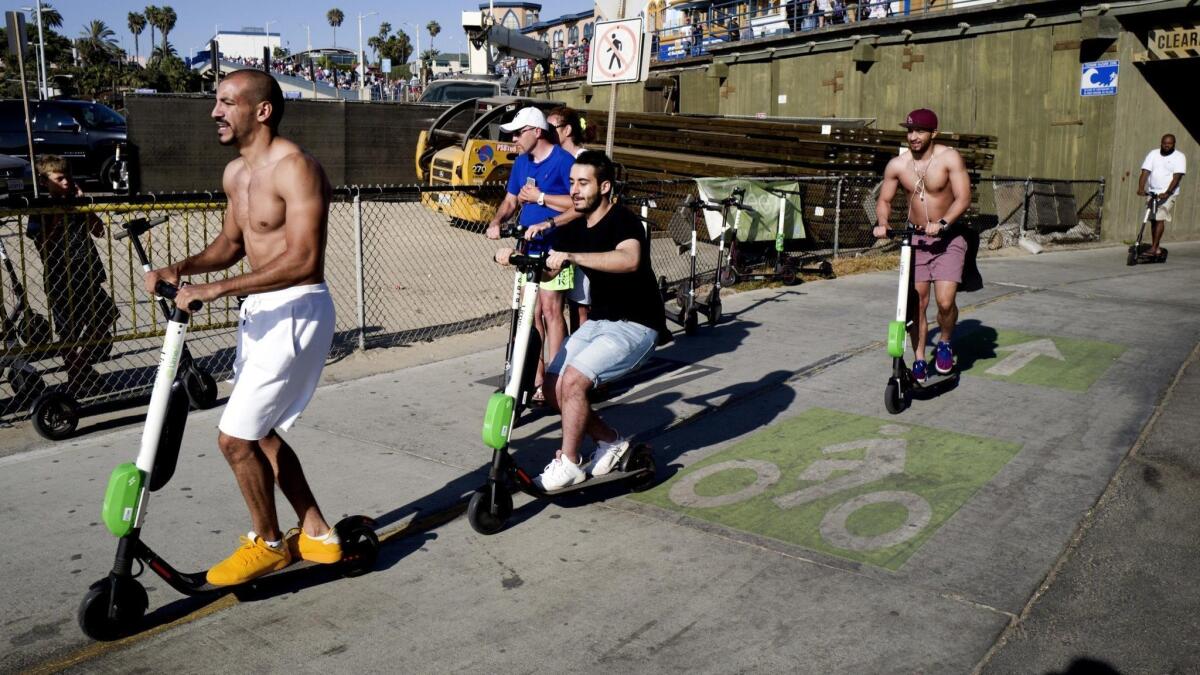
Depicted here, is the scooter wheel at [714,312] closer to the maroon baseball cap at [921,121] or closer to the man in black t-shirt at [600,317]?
the maroon baseball cap at [921,121]

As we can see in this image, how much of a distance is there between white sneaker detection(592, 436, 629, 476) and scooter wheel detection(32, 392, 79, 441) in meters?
3.34

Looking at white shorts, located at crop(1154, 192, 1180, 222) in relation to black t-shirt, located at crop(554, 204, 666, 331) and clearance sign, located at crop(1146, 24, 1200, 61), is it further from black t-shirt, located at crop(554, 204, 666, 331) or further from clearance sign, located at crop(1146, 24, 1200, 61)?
black t-shirt, located at crop(554, 204, 666, 331)

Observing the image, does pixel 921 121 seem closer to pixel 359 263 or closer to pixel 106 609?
pixel 359 263

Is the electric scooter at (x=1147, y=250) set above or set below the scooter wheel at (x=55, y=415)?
above

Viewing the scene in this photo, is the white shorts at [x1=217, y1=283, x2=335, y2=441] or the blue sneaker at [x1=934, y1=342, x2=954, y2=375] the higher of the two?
the white shorts at [x1=217, y1=283, x2=335, y2=441]

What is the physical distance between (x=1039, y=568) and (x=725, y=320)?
600 centimetres

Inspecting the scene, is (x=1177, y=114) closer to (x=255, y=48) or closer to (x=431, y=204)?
(x=431, y=204)

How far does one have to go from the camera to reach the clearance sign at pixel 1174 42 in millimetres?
17750

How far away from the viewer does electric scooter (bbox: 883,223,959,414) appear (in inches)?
268

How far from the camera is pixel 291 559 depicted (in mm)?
4102

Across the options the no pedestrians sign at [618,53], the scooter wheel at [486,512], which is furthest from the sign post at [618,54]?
the scooter wheel at [486,512]

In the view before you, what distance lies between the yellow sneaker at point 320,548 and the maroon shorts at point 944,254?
485 centimetres

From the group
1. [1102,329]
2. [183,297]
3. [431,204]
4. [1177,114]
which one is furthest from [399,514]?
[1177,114]

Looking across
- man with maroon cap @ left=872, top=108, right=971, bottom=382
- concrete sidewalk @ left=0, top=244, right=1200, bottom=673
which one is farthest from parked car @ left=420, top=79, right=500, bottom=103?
man with maroon cap @ left=872, top=108, right=971, bottom=382
